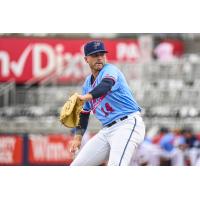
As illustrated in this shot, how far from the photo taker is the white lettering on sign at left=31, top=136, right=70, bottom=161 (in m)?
11.9

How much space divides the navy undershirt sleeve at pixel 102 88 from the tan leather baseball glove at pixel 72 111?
337 millimetres

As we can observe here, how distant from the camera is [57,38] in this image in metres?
11.8

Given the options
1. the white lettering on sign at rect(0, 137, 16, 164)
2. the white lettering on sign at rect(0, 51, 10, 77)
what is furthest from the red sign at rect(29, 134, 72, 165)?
the white lettering on sign at rect(0, 51, 10, 77)

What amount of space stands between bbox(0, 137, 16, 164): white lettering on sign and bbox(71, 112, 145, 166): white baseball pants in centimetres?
563

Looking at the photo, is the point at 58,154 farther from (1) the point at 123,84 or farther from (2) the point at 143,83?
(1) the point at 123,84

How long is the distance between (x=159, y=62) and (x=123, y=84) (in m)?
5.41

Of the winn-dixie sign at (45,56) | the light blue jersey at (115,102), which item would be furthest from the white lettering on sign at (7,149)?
the light blue jersey at (115,102)

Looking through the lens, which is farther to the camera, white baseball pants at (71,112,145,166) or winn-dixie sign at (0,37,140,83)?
winn-dixie sign at (0,37,140,83)

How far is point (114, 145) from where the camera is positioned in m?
5.99

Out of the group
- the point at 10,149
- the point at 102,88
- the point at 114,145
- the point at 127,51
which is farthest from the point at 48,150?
the point at 102,88

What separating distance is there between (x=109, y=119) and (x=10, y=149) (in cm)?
578

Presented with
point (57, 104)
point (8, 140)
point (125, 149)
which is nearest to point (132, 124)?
point (125, 149)

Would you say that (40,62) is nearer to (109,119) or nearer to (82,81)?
(82,81)

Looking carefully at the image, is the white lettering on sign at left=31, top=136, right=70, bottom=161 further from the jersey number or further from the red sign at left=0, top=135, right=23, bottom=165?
the jersey number
